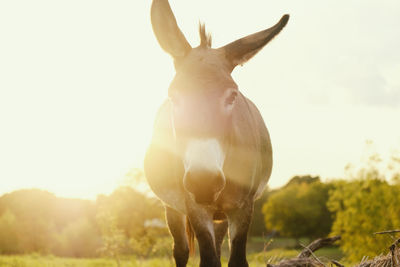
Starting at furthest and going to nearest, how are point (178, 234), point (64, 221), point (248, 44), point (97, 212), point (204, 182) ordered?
1. point (64, 221)
2. point (97, 212)
3. point (178, 234)
4. point (248, 44)
5. point (204, 182)

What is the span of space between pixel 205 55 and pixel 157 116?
7.16ft

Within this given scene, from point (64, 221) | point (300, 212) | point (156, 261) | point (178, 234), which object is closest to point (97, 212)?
point (64, 221)

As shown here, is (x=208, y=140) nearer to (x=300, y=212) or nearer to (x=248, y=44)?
(x=248, y=44)

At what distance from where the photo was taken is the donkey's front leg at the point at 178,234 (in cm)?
523

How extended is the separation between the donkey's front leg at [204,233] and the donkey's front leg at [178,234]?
1.36 meters

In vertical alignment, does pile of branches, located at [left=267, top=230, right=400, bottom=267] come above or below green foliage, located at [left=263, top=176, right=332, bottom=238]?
above

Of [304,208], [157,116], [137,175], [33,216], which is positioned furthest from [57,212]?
[304,208]

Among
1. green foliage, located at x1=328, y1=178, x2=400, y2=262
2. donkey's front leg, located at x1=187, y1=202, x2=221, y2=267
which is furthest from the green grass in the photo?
green foliage, located at x1=328, y1=178, x2=400, y2=262

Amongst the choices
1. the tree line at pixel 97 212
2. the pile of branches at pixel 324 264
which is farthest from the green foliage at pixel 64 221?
the pile of branches at pixel 324 264

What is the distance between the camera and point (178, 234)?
17.2ft

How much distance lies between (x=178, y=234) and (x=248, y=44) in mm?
2757

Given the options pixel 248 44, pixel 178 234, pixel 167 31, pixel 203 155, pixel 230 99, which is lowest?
pixel 178 234

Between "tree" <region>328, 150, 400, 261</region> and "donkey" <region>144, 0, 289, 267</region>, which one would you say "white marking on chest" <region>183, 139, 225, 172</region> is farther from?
"tree" <region>328, 150, 400, 261</region>

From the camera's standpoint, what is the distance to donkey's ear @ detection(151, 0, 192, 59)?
3846 mm
